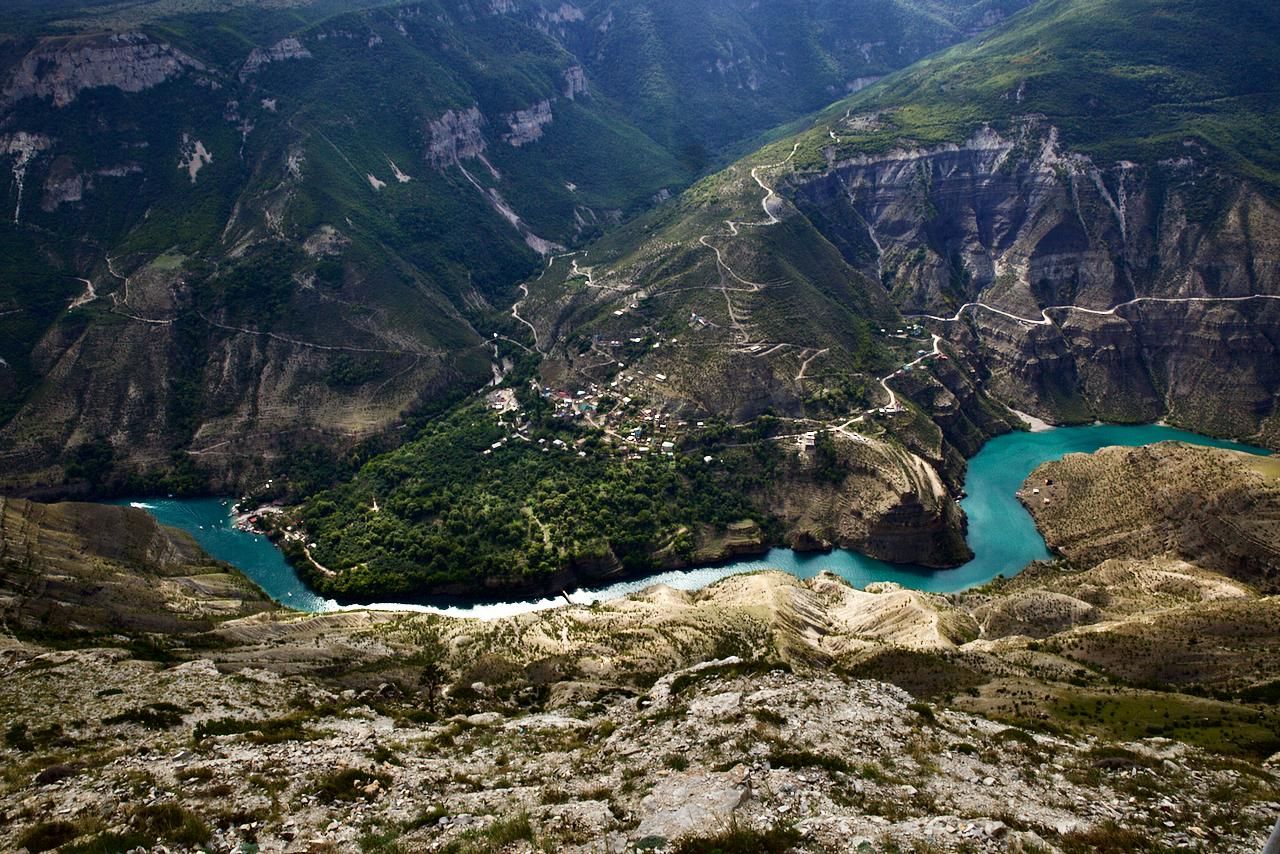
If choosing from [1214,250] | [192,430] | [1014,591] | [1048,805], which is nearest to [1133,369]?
[1214,250]

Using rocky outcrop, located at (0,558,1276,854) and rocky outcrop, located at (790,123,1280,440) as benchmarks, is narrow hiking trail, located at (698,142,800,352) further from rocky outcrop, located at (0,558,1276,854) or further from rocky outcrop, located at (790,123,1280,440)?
rocky outcrop, located at (0,558,1276,854)

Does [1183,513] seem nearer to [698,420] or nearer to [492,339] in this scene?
[698,420]

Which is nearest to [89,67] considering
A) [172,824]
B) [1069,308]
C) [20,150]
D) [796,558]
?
[20,150]

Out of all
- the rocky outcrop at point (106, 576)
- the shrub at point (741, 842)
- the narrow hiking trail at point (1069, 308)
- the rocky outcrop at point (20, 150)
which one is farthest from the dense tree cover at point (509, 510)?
the rocky outcrop at point (20, 150)

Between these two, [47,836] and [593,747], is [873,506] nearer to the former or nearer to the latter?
[593,747]

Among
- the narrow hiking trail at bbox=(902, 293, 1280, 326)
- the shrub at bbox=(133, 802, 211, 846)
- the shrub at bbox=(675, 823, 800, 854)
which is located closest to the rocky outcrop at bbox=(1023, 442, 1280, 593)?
the narrow hiking trail at bbox=(902, 293, 1280, 326)
